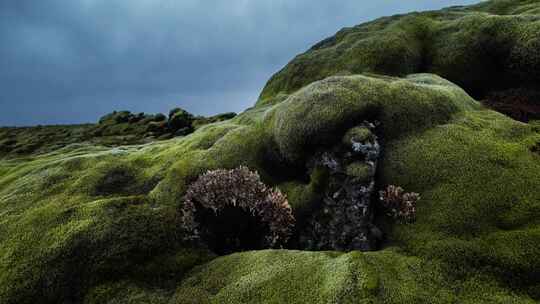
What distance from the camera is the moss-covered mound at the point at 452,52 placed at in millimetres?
20766

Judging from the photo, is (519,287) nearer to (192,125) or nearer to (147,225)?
(147,225)

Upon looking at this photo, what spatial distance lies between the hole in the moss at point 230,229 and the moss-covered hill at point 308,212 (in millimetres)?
920

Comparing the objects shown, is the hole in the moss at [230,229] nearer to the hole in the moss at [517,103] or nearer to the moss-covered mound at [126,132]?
the hole in the moss at [517,103]

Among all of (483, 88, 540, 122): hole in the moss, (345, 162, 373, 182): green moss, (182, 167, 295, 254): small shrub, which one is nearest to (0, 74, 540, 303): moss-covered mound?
(182, 167, 295, 254): small shrub

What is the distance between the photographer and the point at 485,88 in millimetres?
22734

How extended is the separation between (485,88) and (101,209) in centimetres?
2571

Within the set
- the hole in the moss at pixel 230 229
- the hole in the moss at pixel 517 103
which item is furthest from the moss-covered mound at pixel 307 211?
the hole in the moss at pixel 517 103

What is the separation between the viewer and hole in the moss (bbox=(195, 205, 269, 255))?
408 inches

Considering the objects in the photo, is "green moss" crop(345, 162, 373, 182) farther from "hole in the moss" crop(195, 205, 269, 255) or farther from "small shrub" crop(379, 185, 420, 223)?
"hole in the moss" crop(195, 205, 269, 255)

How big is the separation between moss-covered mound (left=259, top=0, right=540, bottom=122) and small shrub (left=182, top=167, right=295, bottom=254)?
14.5 m

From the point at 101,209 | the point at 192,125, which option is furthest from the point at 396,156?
the point at 192,125

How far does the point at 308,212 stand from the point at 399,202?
9.98 ft

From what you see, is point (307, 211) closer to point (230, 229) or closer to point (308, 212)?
point (308, 212)

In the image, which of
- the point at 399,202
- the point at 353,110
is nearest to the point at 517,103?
the point at 353,110
